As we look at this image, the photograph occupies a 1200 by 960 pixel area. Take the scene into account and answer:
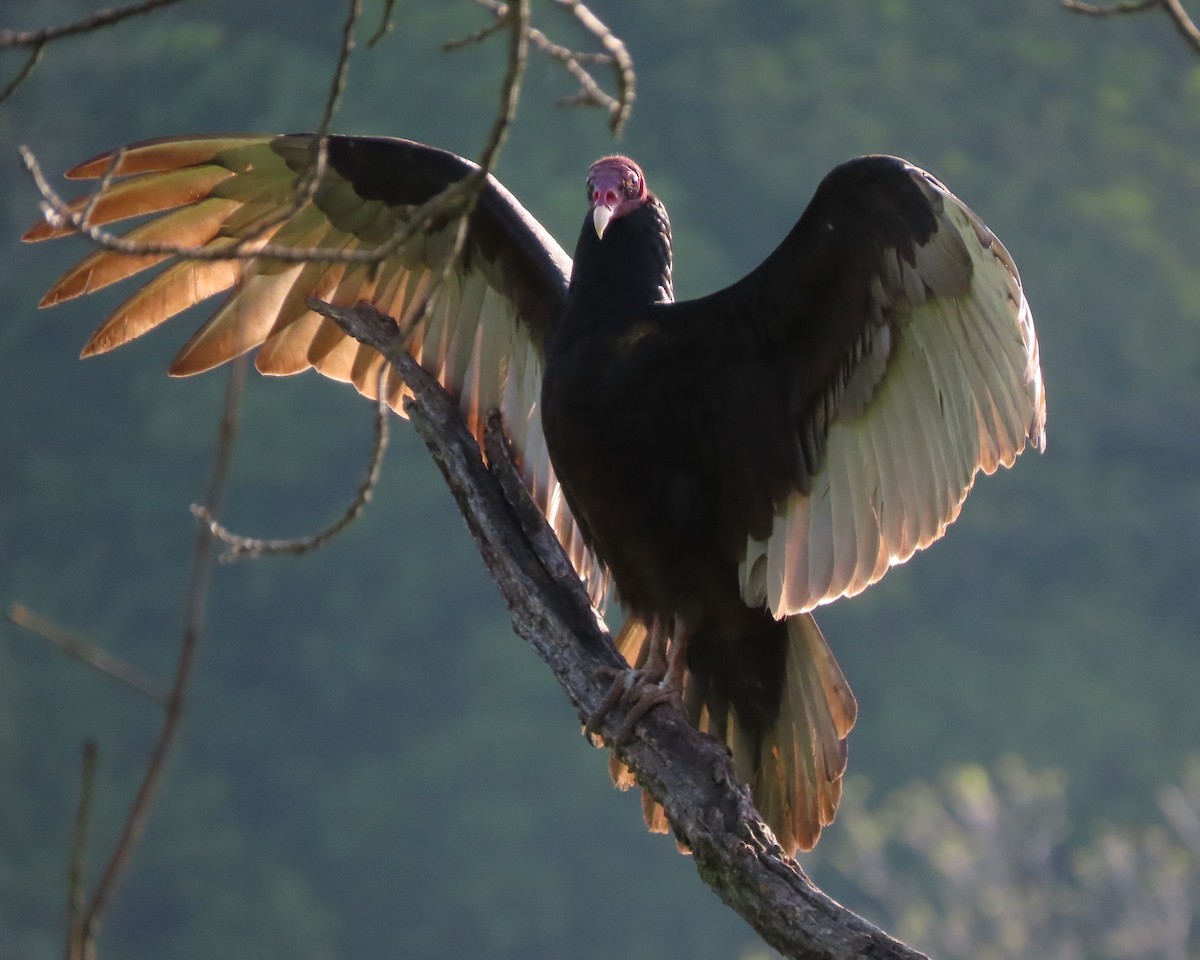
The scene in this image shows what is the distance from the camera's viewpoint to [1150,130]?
23094 millimetres

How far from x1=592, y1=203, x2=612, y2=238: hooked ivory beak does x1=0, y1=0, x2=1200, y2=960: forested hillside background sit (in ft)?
52.3

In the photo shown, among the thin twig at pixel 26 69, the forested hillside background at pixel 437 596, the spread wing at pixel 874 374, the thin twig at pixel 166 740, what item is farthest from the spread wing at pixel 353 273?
the forested hillside background at pixel 437 596

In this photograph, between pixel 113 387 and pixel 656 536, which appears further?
pixel 113 387

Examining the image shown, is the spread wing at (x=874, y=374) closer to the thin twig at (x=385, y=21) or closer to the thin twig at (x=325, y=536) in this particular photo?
the thin twig at (x=325, y=536)

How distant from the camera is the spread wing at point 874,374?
243 centimetres

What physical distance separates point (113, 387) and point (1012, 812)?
12.7 meters

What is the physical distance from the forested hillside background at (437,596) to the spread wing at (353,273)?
1551 cm

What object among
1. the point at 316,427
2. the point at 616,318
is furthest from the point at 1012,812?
the point at 616,318

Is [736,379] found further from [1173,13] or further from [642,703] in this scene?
[1173,13]

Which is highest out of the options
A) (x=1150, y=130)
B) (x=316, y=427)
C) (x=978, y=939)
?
(x=1150, y=130)

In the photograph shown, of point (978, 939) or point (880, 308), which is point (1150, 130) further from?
point (880, 308)

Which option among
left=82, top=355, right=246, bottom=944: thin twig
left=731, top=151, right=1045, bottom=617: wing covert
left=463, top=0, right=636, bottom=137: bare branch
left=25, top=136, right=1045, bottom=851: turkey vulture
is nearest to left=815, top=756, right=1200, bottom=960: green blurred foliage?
left=25, top=136, right=1045, bottom=851: turkey vulture

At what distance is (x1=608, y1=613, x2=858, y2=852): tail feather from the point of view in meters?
2.86

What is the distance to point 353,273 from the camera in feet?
10.7
